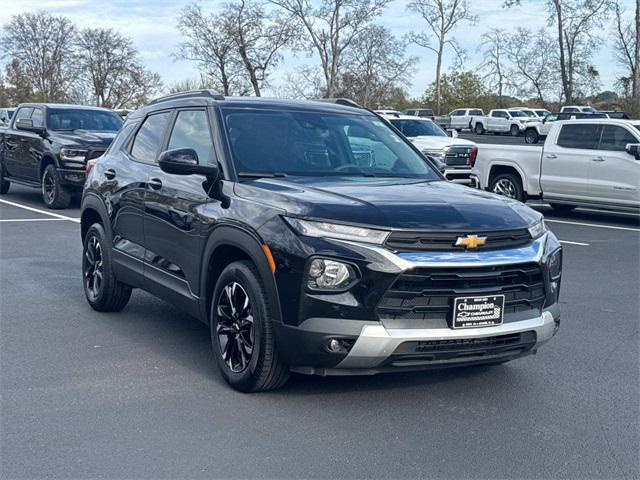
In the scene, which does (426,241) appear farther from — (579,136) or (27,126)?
(27,126)

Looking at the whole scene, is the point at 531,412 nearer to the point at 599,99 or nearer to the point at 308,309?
the point at 308,309

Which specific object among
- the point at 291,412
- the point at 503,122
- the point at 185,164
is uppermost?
the point at 185,164

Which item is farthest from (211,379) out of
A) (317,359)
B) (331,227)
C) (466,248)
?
(466,248)

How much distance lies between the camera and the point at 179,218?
5820mm

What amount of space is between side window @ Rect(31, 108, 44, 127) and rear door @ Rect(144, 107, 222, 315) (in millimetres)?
10868

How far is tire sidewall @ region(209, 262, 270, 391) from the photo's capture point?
15.9ft

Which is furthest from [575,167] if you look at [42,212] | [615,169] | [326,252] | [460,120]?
[460,120]

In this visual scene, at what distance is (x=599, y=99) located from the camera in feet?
257

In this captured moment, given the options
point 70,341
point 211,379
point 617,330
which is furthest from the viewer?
point 617,330

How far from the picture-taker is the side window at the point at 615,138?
48.0 ft

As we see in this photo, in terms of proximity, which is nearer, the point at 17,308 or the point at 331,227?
the point at 331,227

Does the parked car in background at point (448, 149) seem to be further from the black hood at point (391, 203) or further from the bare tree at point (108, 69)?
the bare tree at point (108, 69)

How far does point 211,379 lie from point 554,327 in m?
2.12

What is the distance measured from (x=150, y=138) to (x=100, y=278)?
1.33 meters
